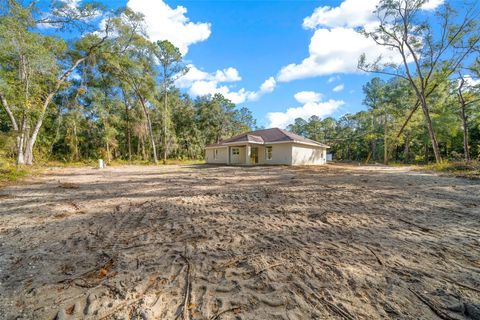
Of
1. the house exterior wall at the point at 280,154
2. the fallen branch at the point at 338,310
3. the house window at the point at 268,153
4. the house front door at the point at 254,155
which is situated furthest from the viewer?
the house front door at the point at 254,155

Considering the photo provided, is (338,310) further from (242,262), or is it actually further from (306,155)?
(306,155)

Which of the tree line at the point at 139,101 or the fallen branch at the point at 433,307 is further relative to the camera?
the tree line at the point at 139,101

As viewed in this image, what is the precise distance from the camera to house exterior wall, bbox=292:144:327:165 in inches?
694

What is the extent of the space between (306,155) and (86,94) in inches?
949

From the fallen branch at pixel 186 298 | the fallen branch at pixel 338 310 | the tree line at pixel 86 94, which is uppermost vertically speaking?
the tree line at pixel 86 94

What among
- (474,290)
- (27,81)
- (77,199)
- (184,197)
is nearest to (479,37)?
(474,290)

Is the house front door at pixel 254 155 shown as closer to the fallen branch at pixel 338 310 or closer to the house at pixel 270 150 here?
the house at pixel 270 150

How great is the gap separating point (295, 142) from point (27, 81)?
674 inches

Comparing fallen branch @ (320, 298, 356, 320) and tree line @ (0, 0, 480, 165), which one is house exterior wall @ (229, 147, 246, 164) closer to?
tree line @ (0, 0, 480, 165)

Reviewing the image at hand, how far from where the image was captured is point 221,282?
194 centimetres

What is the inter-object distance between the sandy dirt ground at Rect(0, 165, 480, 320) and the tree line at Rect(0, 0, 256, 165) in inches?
392

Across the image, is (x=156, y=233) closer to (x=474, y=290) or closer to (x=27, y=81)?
(x=474, y=290)

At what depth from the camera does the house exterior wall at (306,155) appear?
17625 mm

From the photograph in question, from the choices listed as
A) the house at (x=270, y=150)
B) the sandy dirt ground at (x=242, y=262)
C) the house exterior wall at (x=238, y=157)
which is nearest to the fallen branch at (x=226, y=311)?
the sandy dirt ground at (x=242, y=262)
